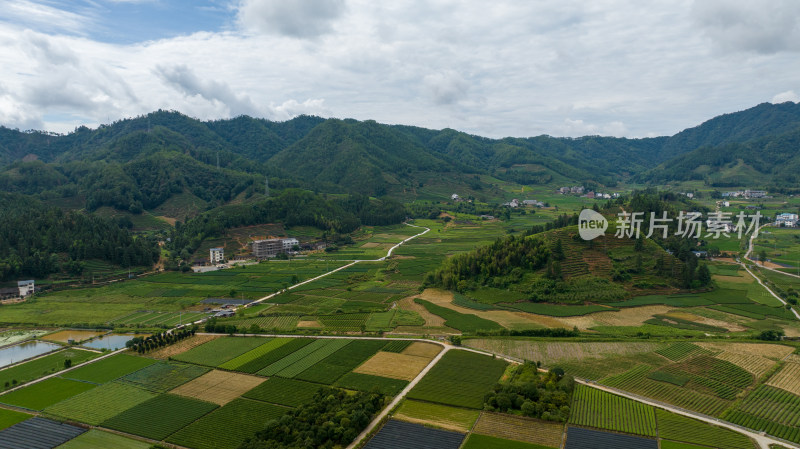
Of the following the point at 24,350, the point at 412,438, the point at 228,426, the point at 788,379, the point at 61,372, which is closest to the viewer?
the point at 412,438

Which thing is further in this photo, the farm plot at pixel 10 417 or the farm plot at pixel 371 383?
the farm plot at pixel 371 383

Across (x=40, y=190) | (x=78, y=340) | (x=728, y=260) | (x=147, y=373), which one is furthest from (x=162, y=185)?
(x=728, y=260)

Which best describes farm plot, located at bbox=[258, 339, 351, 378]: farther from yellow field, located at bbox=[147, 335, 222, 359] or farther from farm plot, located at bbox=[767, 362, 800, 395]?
farm plot, located at bbox=[767, 362, 800, 395]

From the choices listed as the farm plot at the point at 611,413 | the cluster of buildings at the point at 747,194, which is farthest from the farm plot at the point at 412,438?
the cluster of buildings at the point at 747,194

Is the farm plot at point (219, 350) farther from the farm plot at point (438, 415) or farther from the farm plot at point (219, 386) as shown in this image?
the farm plot at point (438, 415)

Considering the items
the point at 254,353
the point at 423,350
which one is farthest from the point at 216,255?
the point at 423,350

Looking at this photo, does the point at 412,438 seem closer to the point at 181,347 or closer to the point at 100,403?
the point at 100,403

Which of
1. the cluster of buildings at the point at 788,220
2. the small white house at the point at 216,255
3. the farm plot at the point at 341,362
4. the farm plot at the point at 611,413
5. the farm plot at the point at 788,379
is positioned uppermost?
the cluster of buildings at the point at 788,220
